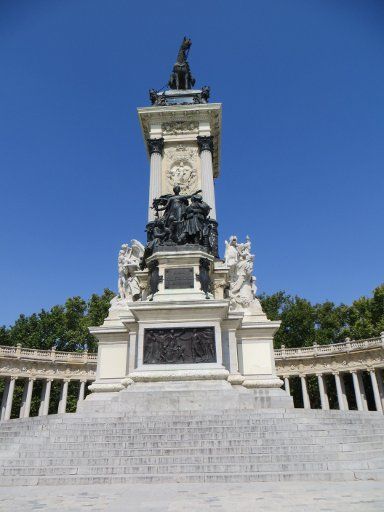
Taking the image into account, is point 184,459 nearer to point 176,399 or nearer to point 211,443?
point 211,443

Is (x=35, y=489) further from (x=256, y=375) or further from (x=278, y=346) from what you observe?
(x=278, y=346)

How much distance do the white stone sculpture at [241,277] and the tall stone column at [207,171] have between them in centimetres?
258

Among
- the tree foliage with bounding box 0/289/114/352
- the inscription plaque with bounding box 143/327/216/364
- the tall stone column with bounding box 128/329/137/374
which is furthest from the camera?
the tree foliage with bounding box 0/289/114/352

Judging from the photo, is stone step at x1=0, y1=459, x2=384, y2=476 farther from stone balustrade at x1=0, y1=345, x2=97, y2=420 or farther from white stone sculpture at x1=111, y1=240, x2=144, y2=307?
stone balustrade at x1=0, y1=345, x2=97, y2=420

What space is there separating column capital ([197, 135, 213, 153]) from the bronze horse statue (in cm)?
722

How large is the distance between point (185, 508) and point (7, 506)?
2746 millimetres

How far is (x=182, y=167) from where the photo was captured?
22.7 meters

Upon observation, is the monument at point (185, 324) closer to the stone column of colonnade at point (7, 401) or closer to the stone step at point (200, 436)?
the stone step at point (200, 436)

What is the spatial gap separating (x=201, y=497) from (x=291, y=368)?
122 ft

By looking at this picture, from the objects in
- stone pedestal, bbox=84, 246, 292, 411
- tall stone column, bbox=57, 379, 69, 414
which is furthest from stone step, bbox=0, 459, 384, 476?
tall stone column, bbox=57, 379, 69, 414

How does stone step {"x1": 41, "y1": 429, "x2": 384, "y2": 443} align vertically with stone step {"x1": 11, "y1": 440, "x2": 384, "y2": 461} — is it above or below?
above

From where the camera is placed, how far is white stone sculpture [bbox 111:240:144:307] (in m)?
17.9

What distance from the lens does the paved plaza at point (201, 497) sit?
217 inches

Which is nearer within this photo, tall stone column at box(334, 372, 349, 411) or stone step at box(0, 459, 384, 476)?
stone step at box(0, 459, 384, 476)
